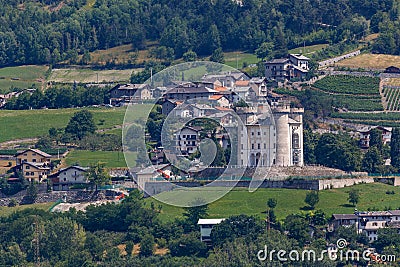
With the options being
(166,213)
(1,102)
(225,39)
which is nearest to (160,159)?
(166,213)

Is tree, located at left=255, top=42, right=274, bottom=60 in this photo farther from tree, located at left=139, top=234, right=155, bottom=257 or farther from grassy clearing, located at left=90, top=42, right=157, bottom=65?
tree, located at left=139, top=234, right=155, bottom=257

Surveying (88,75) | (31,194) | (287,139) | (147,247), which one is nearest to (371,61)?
(88,75)

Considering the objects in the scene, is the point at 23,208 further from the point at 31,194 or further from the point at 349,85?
the point at 349,85

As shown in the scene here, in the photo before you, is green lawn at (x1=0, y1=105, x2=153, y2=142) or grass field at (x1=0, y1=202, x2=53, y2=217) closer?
grass field at (x1=0, y1=202, x2=53, y2=217)

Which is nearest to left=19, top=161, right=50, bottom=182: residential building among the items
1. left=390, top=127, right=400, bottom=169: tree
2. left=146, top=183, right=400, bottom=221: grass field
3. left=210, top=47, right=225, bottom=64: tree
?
left=146, top=183, right=400, bottom=221: grass field

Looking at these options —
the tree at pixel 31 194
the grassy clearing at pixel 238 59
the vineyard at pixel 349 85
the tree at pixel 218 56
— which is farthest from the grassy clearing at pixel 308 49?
the tree at pixel 31 194

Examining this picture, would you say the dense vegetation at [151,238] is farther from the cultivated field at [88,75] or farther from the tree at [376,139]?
the cultivated field at [88,75]
